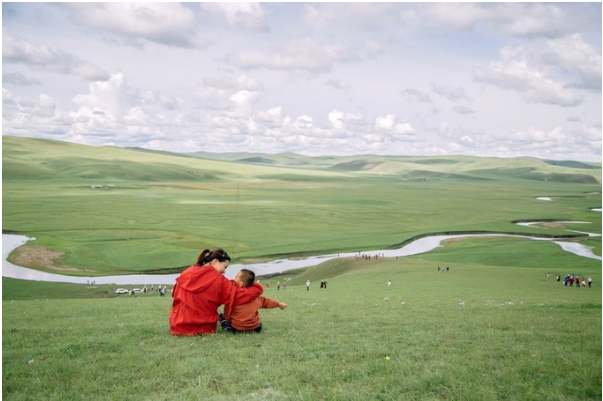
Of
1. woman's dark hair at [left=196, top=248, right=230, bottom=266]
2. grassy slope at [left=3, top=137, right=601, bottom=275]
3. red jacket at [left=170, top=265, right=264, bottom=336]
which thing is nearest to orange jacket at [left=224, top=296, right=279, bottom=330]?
red jacket at [left=170, top=265, right=264, bottom=336]

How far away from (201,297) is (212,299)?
32 cm

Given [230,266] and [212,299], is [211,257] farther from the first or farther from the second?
[230,266]

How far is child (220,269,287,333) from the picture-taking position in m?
14.5

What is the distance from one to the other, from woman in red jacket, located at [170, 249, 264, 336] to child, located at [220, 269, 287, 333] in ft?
0.77

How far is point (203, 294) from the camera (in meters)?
13.9

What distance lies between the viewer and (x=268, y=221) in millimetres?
122188

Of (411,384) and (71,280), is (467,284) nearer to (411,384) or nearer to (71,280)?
(411,384)

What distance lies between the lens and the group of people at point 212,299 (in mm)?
13883

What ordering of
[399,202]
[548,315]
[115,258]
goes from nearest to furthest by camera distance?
[548,315] → [115,258] → [399,202]

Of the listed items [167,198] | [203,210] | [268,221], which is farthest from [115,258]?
[167,198]

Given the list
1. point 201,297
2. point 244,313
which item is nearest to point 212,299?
point 201,297

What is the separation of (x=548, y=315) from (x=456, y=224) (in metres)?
112

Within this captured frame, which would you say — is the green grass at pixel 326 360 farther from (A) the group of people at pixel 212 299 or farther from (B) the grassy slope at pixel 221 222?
(B) the grassy slope at pixel 221 222

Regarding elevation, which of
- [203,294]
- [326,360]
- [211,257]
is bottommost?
[326,360]
